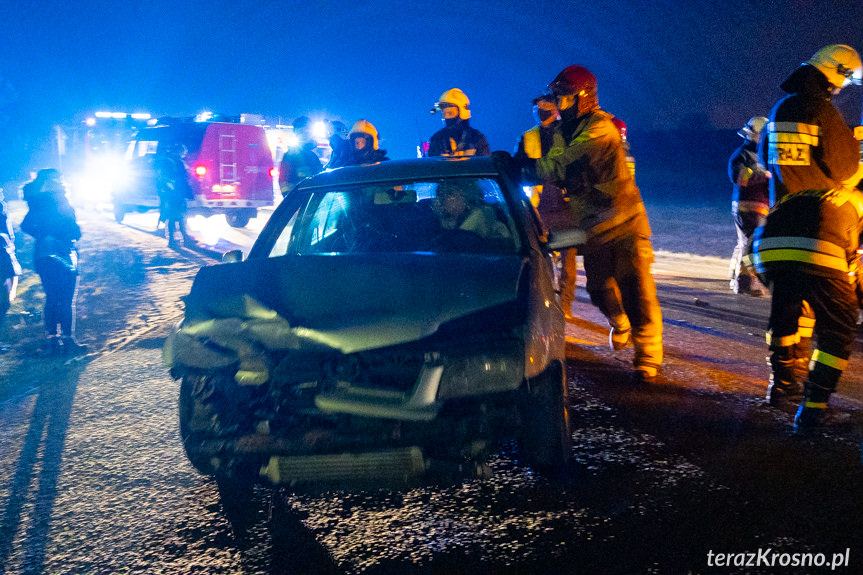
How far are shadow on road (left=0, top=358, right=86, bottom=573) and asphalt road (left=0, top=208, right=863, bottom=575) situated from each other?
0.01 m

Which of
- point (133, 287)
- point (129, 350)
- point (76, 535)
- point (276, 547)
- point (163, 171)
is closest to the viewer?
point (276, 547)

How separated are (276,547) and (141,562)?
51 cm

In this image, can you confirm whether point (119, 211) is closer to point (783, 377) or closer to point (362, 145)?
point (362, 145)

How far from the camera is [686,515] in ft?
8.27

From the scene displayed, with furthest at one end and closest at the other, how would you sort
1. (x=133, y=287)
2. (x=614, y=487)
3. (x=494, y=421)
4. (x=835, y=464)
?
(x=133, y=287) < (x=835, y=464) < (x=614, y=487) < (x=494, y=421)

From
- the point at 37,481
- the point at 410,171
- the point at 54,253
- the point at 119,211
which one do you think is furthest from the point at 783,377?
the point at 119,211

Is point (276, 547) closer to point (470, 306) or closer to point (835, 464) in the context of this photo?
point (470, 306)

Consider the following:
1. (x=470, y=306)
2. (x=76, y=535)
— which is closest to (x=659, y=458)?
(x=470, y=306)

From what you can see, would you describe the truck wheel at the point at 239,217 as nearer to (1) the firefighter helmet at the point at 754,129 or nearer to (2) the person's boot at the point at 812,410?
(1) the firefighter helmet at the point at 754,129

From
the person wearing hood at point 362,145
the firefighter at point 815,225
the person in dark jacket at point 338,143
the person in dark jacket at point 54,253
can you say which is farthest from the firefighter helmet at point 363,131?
the firefighter at point 815,225

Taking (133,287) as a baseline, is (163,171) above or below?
above

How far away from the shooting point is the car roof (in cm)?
374

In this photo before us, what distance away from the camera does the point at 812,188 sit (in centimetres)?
341

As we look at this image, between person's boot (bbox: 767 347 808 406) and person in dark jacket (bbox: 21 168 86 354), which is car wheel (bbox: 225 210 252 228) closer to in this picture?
person in dark jacket (bbox: 21 168 86 354)
